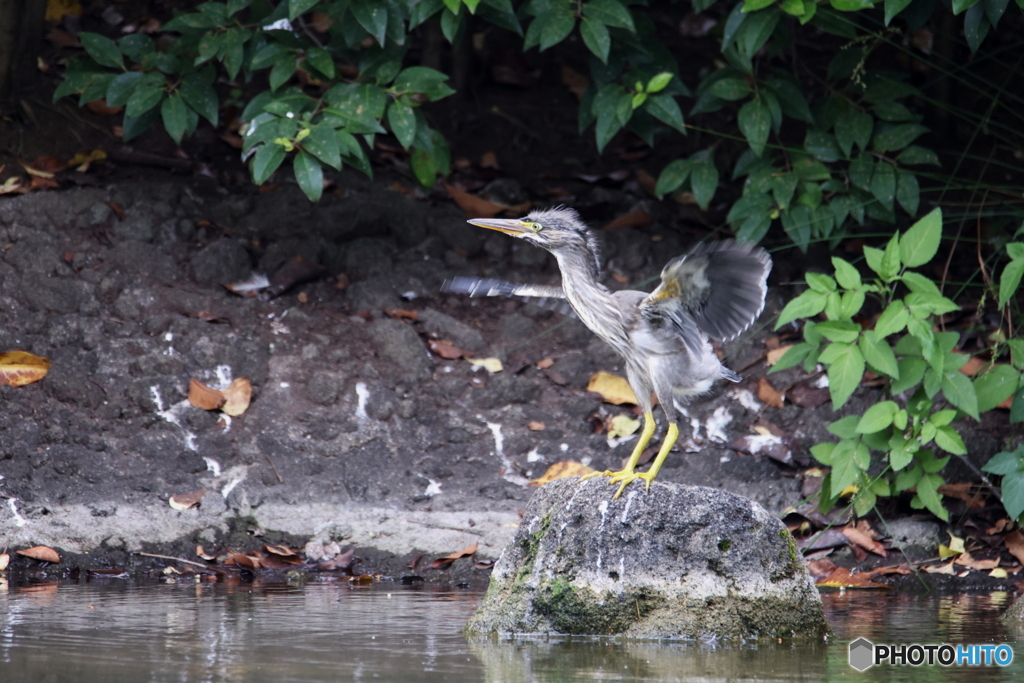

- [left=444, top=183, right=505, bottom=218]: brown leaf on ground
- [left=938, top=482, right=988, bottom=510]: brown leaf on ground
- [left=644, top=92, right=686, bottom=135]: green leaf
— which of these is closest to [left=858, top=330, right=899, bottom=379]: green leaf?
[left=938, top=482, right=988, bottom=510]: brown leaf on ground

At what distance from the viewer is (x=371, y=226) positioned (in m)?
6.89

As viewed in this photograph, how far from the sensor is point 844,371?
15.5 feet

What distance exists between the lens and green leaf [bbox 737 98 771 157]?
5.88 m

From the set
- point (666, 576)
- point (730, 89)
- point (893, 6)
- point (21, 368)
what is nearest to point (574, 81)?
point (730, 89)

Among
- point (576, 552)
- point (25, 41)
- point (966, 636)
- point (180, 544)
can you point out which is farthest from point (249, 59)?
point (966, 636)

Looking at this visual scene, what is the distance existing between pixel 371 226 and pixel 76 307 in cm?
189

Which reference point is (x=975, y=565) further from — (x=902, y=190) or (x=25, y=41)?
(x=25, y=41)

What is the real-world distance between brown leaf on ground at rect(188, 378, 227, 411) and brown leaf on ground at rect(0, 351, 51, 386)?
781mm

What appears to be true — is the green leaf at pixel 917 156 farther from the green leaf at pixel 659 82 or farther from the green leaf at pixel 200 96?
the green leaf at pixel 200 96

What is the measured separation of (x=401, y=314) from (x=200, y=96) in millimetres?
1720

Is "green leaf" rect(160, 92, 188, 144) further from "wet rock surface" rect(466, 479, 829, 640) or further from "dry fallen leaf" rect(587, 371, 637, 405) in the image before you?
"wet rock surface" rect(466, 479, 829, 640)

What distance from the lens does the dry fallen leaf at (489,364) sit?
6.28 metres

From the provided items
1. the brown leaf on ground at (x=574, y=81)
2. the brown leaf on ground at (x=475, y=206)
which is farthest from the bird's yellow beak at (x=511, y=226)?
the brown leaf on ground at (x=574, y=81)

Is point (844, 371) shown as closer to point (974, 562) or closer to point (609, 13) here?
point (974, 562)
